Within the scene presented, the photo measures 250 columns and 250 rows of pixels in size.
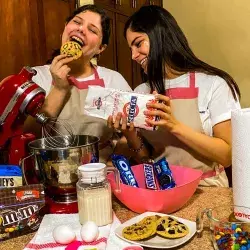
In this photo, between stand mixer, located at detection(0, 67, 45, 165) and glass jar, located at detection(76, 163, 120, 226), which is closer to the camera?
glass jar, located at detection(76, 163, 120, 226)

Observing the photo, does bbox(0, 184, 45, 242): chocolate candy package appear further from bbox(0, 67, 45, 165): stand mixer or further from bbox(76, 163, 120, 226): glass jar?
bbox(0, 67, 45, 165): stand mixer

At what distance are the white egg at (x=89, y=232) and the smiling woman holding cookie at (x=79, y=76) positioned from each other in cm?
61

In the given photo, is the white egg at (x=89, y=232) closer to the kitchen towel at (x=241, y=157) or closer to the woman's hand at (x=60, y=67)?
the kitchen towel at (x=241, y=157)

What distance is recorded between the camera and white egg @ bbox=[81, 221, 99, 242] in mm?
893

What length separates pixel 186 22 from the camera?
3.34 m

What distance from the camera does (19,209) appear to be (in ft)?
3.13

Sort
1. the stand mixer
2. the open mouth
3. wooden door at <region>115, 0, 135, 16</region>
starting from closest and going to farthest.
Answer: the stand mixer < the open mouth < wooden door at <region>115, 0, 135, 16</region>

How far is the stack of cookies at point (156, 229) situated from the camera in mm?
888

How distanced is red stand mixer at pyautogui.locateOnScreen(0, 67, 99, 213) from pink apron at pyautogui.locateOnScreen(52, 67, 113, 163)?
36cm

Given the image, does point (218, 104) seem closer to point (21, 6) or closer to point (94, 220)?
point (94, 220)

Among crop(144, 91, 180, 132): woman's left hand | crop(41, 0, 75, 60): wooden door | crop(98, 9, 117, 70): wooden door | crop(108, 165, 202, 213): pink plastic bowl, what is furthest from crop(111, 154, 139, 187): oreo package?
crop(98, 9, 117, 70): wooden door

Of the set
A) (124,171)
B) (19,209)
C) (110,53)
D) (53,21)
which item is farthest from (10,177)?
(110,53)

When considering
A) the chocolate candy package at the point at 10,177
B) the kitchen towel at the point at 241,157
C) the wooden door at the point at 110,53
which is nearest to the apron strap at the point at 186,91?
the kitchen towel at the point at 241,157

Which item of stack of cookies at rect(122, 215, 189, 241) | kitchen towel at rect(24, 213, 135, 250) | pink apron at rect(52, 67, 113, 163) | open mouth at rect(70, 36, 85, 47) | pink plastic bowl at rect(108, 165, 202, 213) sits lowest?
kitchen towel at rect(24, 213, 135, 250)
